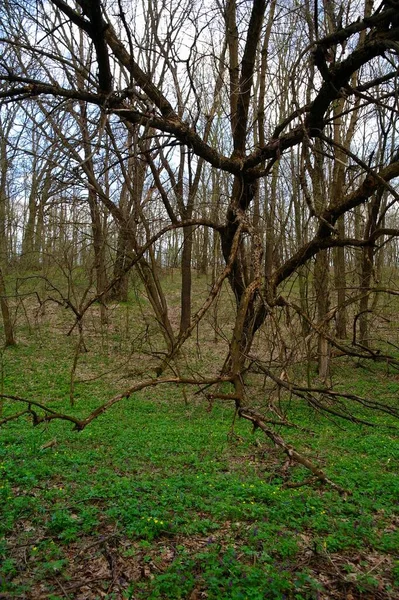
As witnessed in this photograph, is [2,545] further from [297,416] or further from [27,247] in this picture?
[27,247]

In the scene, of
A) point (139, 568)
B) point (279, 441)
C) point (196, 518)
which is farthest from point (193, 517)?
point (279, 441)

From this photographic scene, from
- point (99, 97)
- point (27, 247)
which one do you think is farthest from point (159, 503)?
point (27, 247)

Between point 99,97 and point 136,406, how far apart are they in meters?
7.52

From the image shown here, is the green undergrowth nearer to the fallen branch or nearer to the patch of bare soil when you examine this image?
the patch of bare soil

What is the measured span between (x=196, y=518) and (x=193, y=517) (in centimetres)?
4

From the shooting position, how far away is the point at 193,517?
407cm

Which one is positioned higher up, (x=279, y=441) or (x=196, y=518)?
(x=279, y=441)

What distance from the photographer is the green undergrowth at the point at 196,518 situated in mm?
3053

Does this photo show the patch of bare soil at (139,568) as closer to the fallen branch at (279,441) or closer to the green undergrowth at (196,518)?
the green undergrowth at (196,518)

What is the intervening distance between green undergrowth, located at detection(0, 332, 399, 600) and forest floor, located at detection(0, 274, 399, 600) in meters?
0.01

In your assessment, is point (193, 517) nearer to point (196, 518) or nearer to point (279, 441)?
point (196, 518)

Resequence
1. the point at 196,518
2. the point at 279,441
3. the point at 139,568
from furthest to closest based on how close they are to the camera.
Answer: the point at 196,518 < the point at 139,568 < the point at 279,441

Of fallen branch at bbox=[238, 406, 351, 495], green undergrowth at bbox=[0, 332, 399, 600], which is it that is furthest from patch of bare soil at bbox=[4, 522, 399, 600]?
fallen branch at bbox=[238, 406, 351, 495]

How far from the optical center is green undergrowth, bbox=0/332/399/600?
10.0ft
